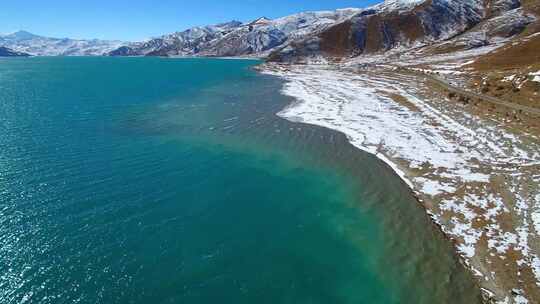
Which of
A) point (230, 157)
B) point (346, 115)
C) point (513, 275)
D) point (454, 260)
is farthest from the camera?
point (346, 115)

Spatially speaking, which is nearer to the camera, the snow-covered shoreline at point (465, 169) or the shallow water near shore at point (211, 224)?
the shallow water near shore at point (211, 224)

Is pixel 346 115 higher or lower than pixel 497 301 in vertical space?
higher

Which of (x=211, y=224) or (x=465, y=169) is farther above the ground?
(x=465, y=169)

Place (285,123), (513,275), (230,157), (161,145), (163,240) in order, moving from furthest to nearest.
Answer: (285,123) → (161,145) → (230,157) → (163,240) → (513,275)

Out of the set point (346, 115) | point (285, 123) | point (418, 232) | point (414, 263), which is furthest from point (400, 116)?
point (414, 263)

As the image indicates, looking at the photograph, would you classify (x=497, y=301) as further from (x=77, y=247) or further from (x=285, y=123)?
(x=285, y=123)
